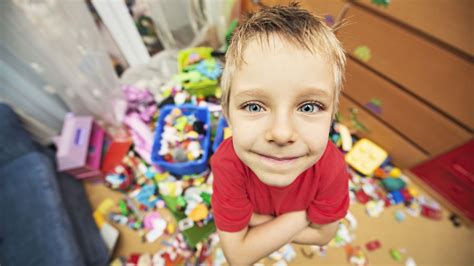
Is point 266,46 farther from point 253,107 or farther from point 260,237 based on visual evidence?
point 260,237

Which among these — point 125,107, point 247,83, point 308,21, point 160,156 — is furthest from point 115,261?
point 308,21

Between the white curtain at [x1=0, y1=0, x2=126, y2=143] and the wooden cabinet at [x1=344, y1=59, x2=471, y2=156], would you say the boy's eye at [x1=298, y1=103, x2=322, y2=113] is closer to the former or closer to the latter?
the wooden cabinet at [x1=344, y1=59, x2=471, y2=156]

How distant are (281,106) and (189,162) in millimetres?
736

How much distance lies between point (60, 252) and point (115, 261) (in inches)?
11.9

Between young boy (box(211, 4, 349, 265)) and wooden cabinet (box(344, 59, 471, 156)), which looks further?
wooden cabinet (box(344, 59, 471, 156))

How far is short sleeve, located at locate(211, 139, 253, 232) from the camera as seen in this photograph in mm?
560

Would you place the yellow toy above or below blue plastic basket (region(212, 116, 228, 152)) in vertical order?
below

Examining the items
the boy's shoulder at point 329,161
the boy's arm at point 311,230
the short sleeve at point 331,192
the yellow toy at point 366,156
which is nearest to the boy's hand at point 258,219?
the boy's arm at point 311,230

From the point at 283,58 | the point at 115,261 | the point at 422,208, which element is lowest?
the point at 422,208

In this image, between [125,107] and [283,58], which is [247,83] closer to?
[283,58]

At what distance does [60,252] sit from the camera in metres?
0.80

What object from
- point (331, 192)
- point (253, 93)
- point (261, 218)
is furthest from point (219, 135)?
point (253, 93)

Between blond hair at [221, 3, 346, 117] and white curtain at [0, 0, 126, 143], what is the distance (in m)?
0.86

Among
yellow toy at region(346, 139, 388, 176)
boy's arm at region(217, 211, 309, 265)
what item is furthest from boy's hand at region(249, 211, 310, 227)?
yellow toy at region(346, 139, 388, 176)
